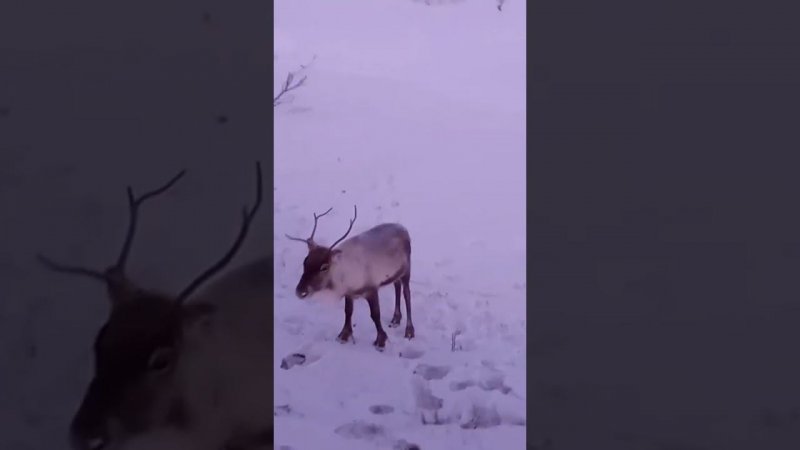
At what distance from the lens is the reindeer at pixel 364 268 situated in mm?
3057

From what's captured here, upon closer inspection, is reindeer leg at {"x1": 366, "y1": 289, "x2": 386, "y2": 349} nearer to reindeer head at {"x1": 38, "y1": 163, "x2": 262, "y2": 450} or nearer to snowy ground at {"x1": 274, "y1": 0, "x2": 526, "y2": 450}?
snowy ground at {"x1": 274, "y1": 0, "x2": 526, "y2": 450}

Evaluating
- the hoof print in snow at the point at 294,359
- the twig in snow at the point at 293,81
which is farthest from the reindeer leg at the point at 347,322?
the twig in snow at the point at 293,81

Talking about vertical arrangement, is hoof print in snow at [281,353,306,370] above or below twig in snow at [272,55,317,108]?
below

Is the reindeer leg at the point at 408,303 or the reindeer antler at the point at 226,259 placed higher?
the reindeer antler at the point at 226,259

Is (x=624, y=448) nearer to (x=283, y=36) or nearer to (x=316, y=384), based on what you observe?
(x=316, y=384)

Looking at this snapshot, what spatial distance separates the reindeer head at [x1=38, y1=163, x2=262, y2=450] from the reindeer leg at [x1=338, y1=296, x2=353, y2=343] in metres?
0.38

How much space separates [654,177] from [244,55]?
4.40 feet

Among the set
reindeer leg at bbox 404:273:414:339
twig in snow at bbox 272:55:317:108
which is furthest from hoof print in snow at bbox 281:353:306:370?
twig in snow at bbox 272:55:317:108

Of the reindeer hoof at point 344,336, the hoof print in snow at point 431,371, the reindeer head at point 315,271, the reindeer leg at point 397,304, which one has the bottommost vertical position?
the hoof print in snow at point 431,371

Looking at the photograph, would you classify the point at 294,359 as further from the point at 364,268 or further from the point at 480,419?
the point at 480,419

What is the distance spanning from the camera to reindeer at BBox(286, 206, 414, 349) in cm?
306

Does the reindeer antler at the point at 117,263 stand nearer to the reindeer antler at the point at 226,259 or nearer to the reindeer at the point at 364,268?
the reindeer antler at the point at 226,259

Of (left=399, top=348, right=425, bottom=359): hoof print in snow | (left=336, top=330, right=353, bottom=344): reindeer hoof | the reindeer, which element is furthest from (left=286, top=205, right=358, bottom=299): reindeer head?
(left=399, top=348, right=425, bottom=359): hoof print in snow

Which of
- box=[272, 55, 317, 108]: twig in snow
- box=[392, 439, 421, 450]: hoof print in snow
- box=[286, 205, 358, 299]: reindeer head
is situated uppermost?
box=[272, 55, 317, 108]: twig in snow
